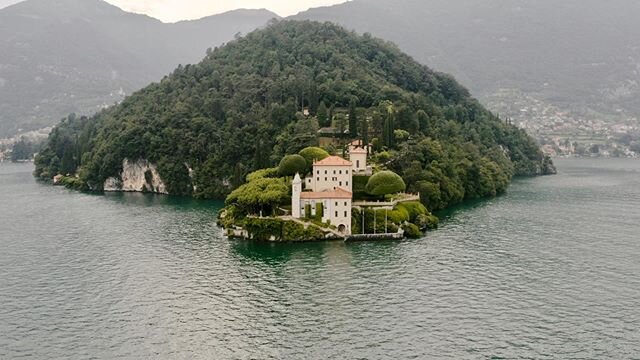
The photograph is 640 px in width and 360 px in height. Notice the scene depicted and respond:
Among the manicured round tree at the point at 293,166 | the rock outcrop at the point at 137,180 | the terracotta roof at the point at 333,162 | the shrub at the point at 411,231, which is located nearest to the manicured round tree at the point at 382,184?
the terracotta roof at the point at 333,162

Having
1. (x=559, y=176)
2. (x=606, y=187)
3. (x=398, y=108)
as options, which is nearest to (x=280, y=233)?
(x=398, y=108)

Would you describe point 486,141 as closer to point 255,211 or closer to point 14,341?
point 255,211

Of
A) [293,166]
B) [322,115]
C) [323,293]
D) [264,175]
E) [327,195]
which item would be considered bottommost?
[323,293]

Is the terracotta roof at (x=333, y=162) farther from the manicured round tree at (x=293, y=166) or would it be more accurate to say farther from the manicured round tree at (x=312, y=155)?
the manicured round tree at (x=312, y=155)

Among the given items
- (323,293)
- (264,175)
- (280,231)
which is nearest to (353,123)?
(264,175)

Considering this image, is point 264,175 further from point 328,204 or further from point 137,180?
point 137,180

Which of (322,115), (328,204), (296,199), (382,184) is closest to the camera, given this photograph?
(328,204)
